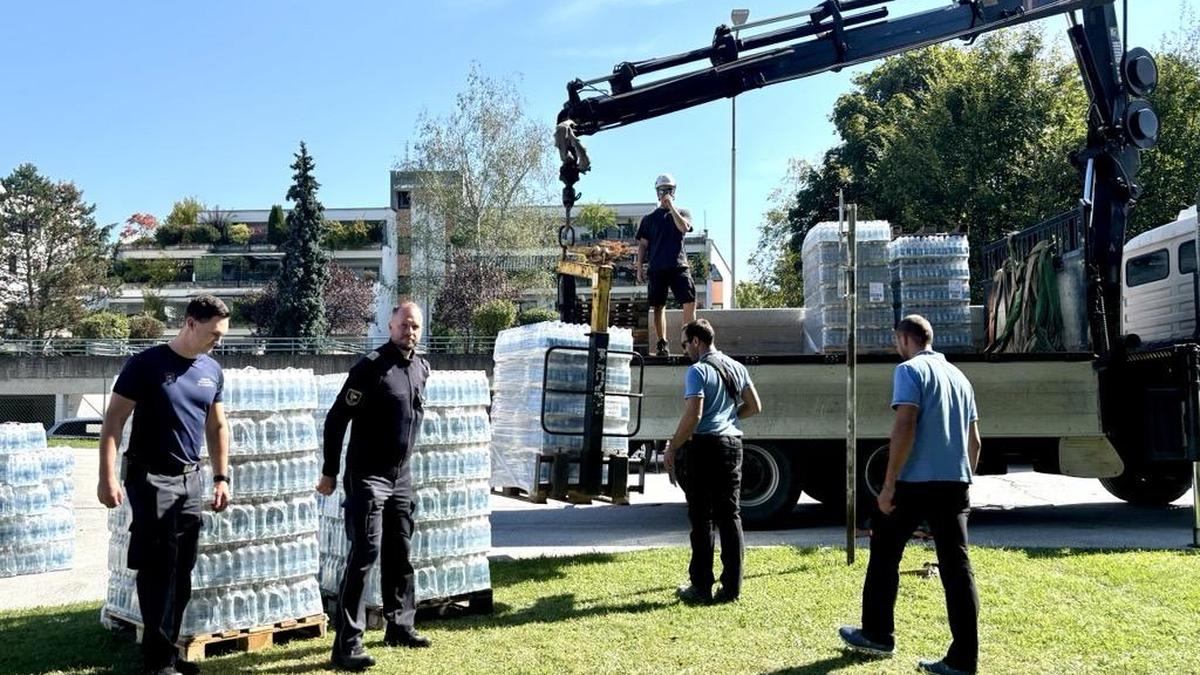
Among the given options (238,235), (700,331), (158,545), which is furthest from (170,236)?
(158,545)

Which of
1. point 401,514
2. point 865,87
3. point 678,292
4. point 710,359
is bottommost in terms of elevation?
point 401,514

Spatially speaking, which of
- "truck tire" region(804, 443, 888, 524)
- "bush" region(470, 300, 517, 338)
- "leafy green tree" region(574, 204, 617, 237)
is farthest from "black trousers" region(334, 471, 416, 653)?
"leafy green tree" region(574, 204, 617, 237)

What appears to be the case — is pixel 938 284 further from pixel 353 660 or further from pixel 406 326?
pixel 353 660

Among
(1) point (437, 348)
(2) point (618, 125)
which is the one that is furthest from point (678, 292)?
(1) point (437, 348)

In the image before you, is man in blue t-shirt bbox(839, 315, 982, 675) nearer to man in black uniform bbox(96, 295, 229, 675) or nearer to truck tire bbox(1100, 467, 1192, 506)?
man in black uniform bbox(96, 295, 229, 675)

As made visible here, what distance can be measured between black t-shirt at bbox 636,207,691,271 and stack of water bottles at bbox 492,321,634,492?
1.64 m

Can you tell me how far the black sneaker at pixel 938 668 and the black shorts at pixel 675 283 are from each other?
489cm

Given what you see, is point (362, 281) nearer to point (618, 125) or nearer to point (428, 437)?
point (618, 125)

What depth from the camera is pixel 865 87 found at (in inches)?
1462

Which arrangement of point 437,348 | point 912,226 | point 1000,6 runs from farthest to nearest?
1. point 437,348
2. point 912,226
3. point 1000,6

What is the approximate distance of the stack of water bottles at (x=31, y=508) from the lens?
30.1 feet

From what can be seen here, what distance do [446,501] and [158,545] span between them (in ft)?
6.44

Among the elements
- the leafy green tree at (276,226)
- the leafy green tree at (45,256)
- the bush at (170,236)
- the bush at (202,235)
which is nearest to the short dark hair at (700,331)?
the leafy green tree at (45,256)

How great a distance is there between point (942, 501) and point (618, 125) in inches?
257
